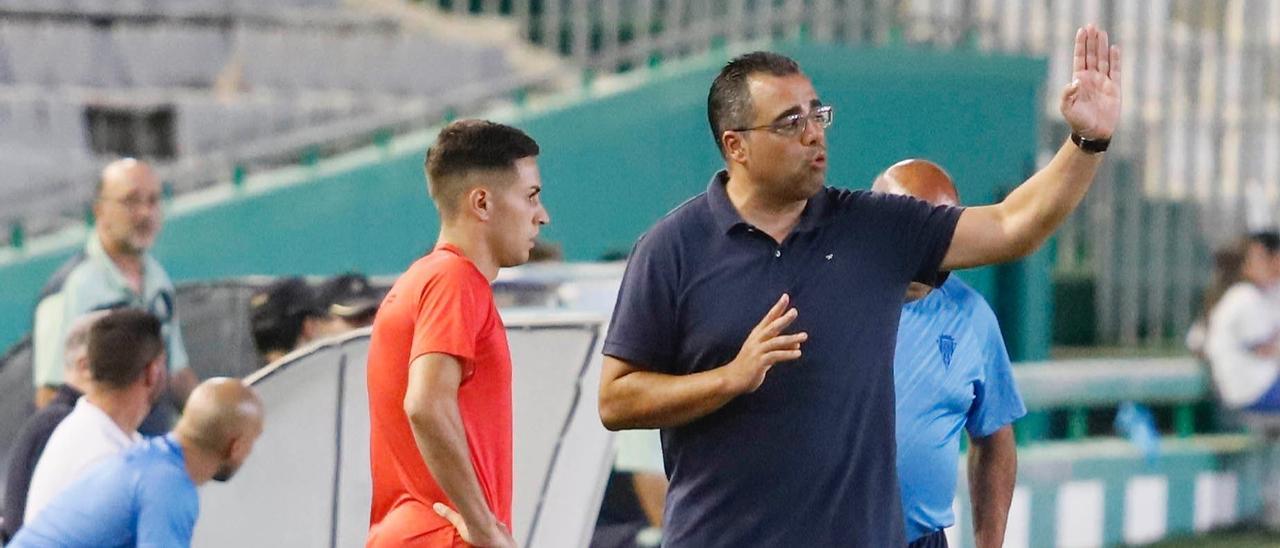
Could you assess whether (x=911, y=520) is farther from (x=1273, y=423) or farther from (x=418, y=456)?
(x=1273, y=423)

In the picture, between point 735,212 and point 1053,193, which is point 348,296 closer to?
point 735,212

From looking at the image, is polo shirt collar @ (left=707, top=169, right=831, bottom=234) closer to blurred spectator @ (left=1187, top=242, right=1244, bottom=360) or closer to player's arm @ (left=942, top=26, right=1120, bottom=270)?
player's arm @ (left=942, top=26, right=1120, bottom=270)

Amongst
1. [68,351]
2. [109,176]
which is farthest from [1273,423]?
[68,351]

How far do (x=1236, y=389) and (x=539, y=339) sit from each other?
6366 mm

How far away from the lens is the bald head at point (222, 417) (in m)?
4.77

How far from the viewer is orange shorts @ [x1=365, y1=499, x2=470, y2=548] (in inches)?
171

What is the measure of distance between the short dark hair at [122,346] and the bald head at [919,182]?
1791 millimetres

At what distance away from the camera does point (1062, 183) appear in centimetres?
404

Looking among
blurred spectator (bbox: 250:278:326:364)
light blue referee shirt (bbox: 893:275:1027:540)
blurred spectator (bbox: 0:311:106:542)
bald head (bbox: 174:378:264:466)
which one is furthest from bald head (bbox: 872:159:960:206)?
blurred spectator (bbox: 0:311:106:542)

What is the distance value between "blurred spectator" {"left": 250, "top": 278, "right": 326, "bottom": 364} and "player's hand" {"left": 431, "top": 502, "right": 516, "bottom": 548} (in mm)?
2163

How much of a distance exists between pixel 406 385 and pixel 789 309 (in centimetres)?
82

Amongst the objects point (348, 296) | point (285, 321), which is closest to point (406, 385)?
point (285, 321)

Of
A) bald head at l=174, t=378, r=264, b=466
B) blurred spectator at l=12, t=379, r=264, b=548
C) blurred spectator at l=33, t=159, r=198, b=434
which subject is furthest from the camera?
blurred spectator at l=33, t=159, r=198, b=434

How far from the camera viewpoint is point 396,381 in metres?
4.44
